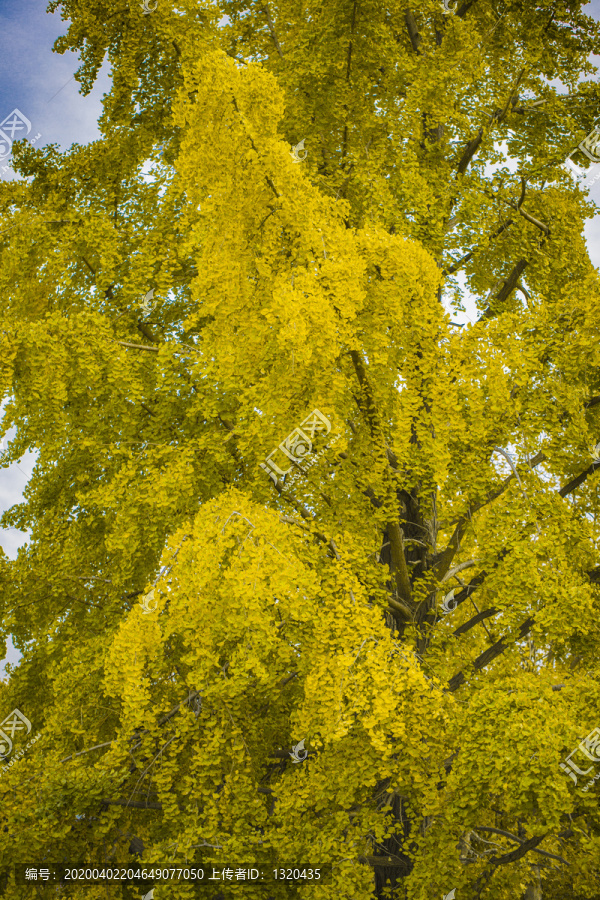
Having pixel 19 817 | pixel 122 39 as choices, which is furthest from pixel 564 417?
pixel 122 39

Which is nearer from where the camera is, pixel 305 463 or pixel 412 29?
pixel 305 463

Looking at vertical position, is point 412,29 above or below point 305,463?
above

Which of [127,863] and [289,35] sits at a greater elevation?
[289,35]

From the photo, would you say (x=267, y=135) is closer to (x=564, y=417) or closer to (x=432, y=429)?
(x=432, y=429)

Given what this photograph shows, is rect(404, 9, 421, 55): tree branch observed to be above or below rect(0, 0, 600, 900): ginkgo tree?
above

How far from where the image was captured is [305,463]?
577 centimetres

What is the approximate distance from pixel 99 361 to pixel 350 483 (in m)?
2.70

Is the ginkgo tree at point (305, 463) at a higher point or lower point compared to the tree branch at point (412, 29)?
lower

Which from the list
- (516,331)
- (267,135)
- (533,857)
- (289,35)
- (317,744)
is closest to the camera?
(317,744)

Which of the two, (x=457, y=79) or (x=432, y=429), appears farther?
(x=457, y=79)

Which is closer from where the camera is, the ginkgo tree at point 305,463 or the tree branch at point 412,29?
the ginkgo tree at point 305,463

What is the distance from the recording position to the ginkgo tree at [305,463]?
15.4 ft

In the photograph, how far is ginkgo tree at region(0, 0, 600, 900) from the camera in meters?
4.69

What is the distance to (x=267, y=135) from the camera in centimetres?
511
